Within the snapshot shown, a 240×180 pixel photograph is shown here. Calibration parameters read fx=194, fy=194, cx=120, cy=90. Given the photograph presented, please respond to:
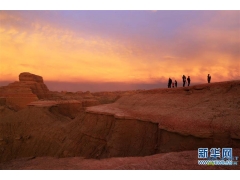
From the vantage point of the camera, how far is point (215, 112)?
10.3 metres

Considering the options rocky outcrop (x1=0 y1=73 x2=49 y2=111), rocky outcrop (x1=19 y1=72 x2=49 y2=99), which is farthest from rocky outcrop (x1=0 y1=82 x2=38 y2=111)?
rocky outcrop (x1=19 y1=72 x2=49 y2=99)

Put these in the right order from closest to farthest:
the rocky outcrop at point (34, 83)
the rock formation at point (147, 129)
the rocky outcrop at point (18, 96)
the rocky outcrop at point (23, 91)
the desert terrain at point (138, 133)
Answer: the desert terrain at point (138, 133), the rock formation at point (147, 129), the rocky outcrop at point (18, 96), the rocky outcrop at point (23, 91), the rocky outcrop at point (34, 83)

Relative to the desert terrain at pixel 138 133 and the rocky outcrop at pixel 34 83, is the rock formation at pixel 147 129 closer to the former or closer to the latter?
the desert terrain at pixel 138 133

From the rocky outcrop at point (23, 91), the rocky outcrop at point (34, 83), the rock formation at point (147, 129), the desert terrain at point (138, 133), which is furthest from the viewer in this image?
the rocky outcrop at point (34, 83)

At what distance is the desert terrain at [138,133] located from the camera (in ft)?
26.4

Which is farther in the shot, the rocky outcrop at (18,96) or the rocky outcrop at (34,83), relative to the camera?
the rocky outcrop at (34,83)

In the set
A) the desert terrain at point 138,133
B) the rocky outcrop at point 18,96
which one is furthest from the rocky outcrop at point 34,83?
the desert terrain at point 138,133

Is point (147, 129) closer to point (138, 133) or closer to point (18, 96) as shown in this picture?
point (138, 133)

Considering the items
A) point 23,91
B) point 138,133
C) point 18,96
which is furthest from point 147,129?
point 18,96

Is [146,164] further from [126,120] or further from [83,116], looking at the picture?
[83,116]

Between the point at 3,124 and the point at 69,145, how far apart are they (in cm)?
1295

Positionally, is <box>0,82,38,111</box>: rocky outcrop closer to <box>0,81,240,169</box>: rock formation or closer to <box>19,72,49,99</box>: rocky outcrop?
<box>19,72,49,99</box>: rocky outcrop

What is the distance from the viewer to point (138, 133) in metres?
12.8

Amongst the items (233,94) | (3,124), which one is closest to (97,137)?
(233,94)
